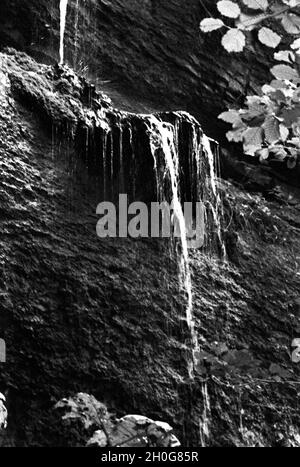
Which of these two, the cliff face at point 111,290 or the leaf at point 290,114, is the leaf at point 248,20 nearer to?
the leaf at point 290,114

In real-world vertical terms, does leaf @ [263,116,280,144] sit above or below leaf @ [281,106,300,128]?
below

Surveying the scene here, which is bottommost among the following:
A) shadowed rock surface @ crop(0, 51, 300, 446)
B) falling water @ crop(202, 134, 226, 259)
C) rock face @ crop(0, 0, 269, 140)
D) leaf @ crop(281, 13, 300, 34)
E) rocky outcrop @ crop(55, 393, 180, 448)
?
rocky outcrop @ crop(55, 393, 180, 448)

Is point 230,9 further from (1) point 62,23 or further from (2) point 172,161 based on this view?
(1) point 62,23

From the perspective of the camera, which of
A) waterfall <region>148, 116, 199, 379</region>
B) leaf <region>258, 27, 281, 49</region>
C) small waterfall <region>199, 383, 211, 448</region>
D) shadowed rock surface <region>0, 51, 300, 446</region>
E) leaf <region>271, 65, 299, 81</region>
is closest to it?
leaf <region>258, 27, 281, 49</region>

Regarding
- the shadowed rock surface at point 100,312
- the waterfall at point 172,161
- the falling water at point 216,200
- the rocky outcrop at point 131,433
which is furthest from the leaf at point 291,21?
the falling water at point 216,200

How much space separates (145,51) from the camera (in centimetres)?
945

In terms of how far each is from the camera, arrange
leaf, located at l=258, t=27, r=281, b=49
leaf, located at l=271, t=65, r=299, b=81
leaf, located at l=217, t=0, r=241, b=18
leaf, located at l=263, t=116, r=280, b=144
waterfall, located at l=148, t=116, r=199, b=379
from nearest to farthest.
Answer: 1. leaf, located at l=217, t=0, r=241, b=18
2. leaf, located at l=258, t=27, r=281, b=49
3. leaf, located at l=271, t=65, r=299, b=81
4. leaf, located at l=263, t=116, r=280, b=144
5. waterfall, located at l=148, t=116, r=199, b=379

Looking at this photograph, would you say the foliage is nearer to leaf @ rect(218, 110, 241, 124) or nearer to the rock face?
leaf @ rect(218, 110, 241, 124)

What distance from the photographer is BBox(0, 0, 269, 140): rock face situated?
882 centimetres

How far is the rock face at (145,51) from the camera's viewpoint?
882 cm

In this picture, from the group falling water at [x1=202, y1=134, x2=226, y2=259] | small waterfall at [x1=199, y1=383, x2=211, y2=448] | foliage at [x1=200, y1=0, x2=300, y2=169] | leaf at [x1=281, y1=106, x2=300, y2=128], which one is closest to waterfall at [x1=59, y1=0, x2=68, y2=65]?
falling water at [x1=202, y1=134, x2=226, y2=259]

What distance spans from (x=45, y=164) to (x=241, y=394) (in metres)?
2.84

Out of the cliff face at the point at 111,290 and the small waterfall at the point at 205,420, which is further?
the small waterfall at the point at 205,420
